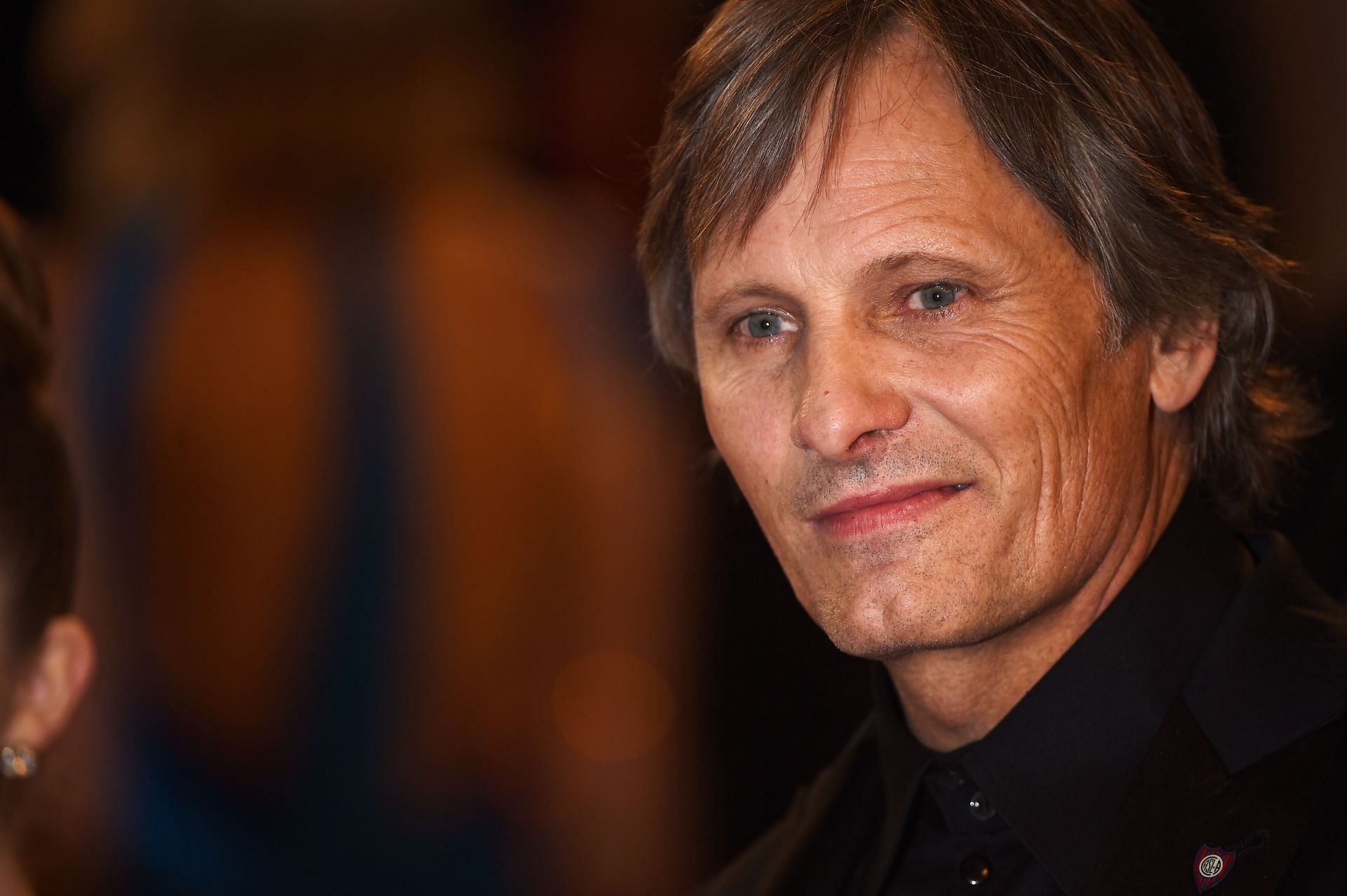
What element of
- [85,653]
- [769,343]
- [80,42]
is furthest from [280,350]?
[769,343]

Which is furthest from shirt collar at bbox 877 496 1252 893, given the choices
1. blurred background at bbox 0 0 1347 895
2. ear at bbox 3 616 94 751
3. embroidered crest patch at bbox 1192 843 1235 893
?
blurred background at bbox 0 0 1347 895

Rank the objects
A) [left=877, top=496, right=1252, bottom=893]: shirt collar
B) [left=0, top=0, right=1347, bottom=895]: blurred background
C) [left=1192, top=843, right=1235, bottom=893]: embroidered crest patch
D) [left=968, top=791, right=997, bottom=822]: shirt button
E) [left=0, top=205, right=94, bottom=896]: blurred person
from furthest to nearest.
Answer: [left=0, top=0, right=1347, bottom=895]: blurred background, [left=0, top=205, right=94, bottom=896]: blurred person, [left=968, top=791, right=997, bottom=822]: shirt button, [left=877, top=496, right=1252, bottom=893]: shirt collar, [left=1192, top=843, right=1235, bottom=893]: embroidered crest patch

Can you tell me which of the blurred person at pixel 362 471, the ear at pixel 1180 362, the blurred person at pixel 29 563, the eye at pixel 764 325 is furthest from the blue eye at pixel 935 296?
the blurred person at pixel 362 471

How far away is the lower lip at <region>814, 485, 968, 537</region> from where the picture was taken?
2062 mm

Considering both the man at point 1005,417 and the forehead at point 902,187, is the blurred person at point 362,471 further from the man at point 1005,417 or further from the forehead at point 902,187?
the forehead at point 902,187

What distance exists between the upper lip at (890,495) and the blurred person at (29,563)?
3.79 feet

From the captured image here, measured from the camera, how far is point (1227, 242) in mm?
2275

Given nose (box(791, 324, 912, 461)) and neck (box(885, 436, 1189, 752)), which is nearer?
nose (box(791, 324, 912, 461))

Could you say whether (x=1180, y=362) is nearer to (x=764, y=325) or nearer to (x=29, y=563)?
(x=764, y=325)

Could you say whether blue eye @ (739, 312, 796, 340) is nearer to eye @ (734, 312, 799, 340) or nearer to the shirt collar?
eye @ (734, 312, 799, 340)

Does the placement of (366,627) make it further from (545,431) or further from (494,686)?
(545,431)

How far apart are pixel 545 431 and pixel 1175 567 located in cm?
298

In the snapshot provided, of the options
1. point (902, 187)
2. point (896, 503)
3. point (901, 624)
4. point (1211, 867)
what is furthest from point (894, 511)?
point (1211, 867)

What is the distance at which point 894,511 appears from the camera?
2.07 meters
